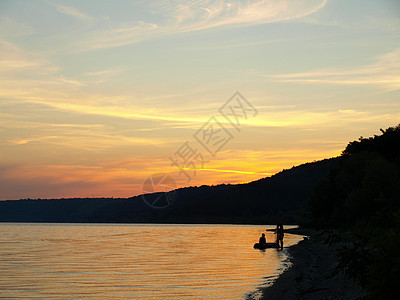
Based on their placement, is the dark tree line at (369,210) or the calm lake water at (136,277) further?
the calm lake water at (136,277)

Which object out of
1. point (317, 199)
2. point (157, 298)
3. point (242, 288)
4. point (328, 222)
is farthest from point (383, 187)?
point (328, 222)

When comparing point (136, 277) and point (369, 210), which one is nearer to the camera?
point (136, 277)

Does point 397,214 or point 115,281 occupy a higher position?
point 397,214

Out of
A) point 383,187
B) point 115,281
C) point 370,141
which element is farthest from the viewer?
point 370,141

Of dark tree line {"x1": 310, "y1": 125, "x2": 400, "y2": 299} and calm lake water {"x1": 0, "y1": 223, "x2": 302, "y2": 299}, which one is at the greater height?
dark tree line {"x1": 310, "y1": 125, "x2": 400, "y2": 299}

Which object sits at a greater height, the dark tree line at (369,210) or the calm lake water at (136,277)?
the dark tree line at (369,210)

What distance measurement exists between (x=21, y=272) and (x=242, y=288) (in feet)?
74.1

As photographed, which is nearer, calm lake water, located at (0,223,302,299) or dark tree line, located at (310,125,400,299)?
dark tree line, located at (310,125,400,299)

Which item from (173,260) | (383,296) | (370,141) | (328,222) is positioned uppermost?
(370,141)

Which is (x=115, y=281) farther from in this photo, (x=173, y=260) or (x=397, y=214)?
(x=397, y=214)

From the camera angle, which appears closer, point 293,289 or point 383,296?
point 383,296

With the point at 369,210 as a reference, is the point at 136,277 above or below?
below

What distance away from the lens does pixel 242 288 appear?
35312mm

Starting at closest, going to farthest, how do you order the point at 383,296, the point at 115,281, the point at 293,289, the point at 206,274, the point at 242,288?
1. the point at 383,296
2. the point at 293,289
3. the point at 242,288
4. the point at 115,281
5. the point at 206,274
